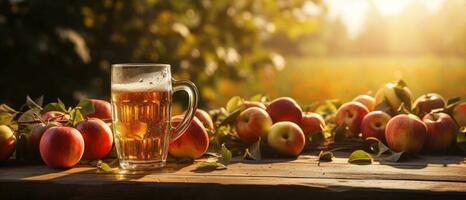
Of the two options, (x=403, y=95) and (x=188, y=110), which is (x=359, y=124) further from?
(x=188, y=110)

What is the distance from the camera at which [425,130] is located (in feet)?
7.28

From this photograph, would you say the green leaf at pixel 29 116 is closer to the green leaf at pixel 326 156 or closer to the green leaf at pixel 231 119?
the green leaf at pixel 231 119

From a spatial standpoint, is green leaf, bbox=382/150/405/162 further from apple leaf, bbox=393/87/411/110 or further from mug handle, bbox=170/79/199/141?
mug handle, bbox=170/79/199/141

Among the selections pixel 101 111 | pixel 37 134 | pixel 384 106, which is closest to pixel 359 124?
pixel 384 106

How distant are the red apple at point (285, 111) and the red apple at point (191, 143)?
0.44 m

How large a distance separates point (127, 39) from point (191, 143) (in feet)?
13.9

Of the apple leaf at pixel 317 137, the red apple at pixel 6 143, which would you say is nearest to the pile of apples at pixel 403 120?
the apple leaf at pixel 317 137

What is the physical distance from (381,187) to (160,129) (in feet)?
2.26

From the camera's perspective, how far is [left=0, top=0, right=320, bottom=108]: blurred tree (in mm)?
5355

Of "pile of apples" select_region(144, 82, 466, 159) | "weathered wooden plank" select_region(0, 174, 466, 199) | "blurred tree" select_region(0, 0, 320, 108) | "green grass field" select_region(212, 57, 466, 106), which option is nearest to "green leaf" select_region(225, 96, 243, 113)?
"pile of apples" select_region(144, 82, 466, 159)

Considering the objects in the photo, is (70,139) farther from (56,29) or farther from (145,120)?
(56,29)

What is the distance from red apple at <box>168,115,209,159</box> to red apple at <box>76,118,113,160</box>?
0.20 meters

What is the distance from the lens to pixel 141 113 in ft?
6.32

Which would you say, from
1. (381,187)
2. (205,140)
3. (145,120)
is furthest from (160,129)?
(381,187)
